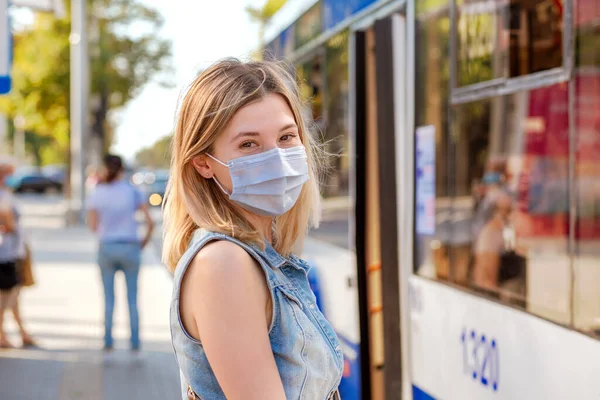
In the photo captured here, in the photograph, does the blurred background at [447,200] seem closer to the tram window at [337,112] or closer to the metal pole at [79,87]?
the tram window at [337,112]

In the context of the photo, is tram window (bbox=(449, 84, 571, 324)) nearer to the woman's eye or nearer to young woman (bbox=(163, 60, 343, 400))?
young woman (bbox=(163, 60, 343, 400))

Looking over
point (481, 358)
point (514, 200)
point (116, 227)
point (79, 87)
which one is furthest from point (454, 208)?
point (79, 87)

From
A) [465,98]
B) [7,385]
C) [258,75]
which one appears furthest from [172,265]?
[7,385]

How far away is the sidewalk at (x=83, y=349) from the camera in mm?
7037

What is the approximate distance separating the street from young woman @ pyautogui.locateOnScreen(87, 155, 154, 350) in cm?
56

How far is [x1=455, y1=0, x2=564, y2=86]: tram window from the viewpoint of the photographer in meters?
3.88

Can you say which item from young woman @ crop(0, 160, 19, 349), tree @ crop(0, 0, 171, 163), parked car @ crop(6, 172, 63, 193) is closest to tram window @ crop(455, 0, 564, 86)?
young woman @ crop(0, 160, 19, 349)

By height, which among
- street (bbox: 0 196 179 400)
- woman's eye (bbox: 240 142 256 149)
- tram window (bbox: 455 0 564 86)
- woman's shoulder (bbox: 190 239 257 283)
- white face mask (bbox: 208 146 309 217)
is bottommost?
street (bbox: 0 196 179 400)

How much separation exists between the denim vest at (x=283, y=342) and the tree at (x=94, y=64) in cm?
3006

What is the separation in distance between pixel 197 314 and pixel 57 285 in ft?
40.2

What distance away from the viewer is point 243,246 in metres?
1.85

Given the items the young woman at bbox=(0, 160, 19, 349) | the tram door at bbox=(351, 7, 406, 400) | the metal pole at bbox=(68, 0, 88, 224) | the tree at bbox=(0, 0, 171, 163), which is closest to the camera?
the tram door at bbox=(351, 7, 406, 400)

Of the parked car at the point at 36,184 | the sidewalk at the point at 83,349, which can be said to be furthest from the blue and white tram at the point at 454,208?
the parked car at the point at 36,184

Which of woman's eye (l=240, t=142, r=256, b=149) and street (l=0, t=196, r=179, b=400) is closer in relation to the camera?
woman's eye (l=240, t=142, r=256, b=149)
